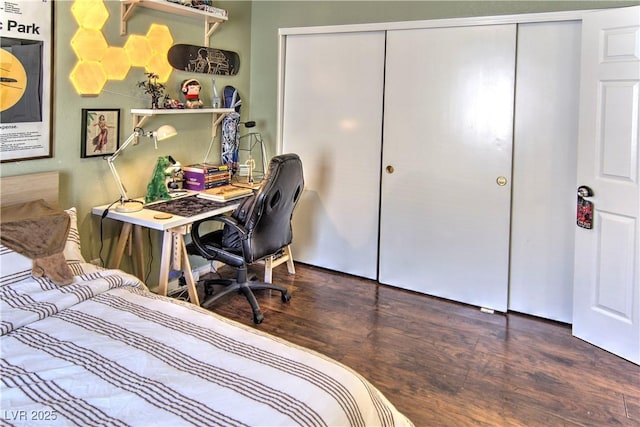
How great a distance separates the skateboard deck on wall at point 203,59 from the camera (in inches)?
132

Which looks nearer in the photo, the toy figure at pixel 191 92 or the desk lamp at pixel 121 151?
the desk lamp at pixel 121 151

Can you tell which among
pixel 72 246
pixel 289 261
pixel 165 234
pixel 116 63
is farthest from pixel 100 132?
pixel 289 261

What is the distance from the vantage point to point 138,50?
3.08m

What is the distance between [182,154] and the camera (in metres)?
3.56

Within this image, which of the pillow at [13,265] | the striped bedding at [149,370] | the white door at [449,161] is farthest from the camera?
the white door at [449,161]

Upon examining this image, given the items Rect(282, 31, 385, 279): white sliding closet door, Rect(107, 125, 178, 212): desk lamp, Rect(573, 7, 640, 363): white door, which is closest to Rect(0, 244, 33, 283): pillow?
Rect(107, 125, 178, 212): desk lamp

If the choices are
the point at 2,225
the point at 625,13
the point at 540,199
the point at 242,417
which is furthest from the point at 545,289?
the point at 2,225

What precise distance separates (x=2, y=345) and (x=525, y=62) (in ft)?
10.4

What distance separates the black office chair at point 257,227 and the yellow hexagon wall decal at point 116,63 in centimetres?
103

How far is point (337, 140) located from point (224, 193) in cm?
108

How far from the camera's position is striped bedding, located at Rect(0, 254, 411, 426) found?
132cm

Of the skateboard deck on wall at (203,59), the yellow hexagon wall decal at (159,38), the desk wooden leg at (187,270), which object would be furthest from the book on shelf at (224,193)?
the yellow hexagon wall decal at (159,38)

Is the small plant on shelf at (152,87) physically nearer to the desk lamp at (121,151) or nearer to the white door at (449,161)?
the desk lamp at (121,151)

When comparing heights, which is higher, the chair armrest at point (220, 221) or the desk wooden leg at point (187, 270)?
the chair armrest at point (220, 221)
